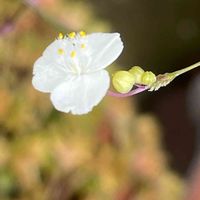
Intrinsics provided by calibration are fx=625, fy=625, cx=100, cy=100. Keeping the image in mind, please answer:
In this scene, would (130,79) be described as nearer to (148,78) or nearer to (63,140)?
(148,78)

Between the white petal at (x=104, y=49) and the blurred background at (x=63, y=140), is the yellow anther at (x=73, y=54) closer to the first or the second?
the white petal at (x=104, y=49)

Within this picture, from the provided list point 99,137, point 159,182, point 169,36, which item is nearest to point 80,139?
point 99,137

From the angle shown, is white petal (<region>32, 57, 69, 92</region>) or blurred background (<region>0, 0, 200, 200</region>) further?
blurred background (<region>0, 0, 200, 200</region>)

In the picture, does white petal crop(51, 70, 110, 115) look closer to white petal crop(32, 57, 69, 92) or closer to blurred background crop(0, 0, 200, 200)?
white petal crop(32, 57, 69, 92)

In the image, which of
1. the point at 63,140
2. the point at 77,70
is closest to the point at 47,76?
the point at 77,70

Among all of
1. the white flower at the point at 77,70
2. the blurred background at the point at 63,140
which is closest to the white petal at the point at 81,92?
the white flower at the point at 77,70

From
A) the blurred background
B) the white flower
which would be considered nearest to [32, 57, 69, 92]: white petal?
the white flower
